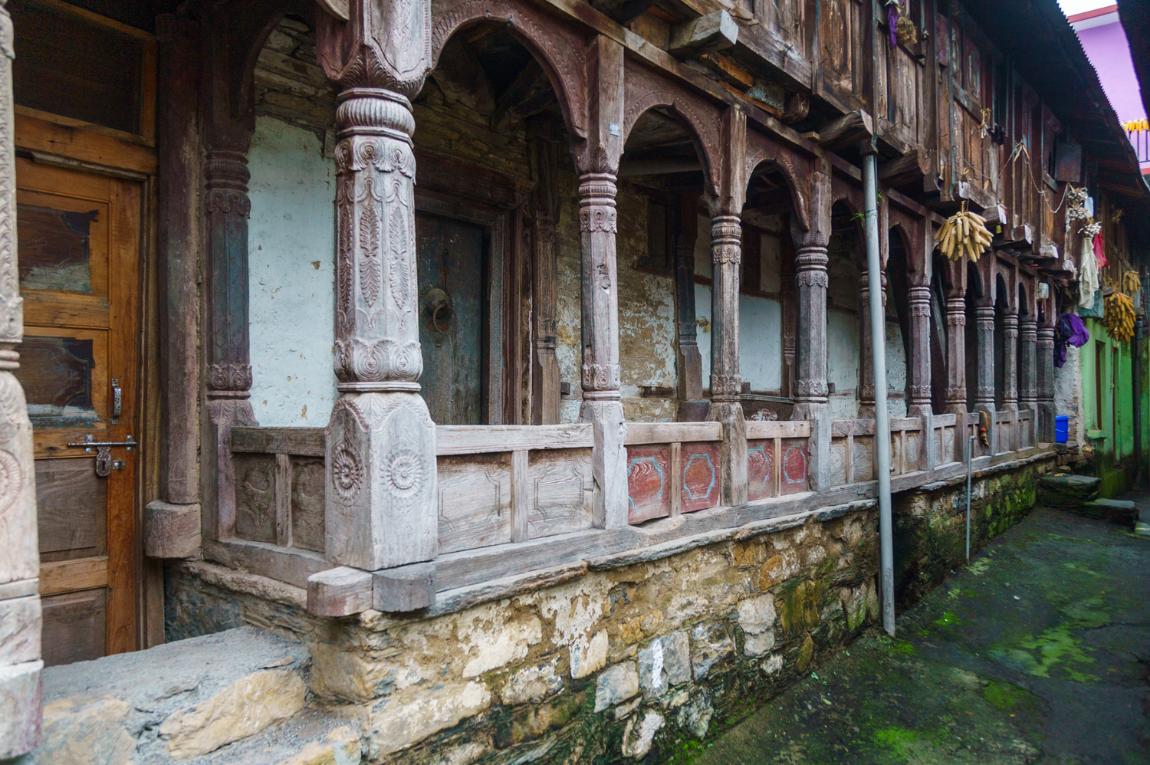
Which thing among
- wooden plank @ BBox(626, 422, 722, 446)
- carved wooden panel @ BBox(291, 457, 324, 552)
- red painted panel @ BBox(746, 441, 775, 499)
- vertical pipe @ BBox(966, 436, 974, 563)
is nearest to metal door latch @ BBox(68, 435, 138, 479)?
carved wooden panel @ BBox(291, 457, 324, 552)

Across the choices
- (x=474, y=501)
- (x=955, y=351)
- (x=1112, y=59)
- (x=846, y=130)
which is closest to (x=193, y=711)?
(x=474, y=501)

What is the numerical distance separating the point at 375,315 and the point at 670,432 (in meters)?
2.24

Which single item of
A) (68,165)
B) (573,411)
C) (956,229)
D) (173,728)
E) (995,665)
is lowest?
(995,665)

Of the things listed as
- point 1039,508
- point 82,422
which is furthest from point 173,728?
point 1039,508

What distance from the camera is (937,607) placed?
745 cm

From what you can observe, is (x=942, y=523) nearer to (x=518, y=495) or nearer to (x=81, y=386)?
(x=518, y=495)

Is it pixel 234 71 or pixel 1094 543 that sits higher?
pixel 234 71

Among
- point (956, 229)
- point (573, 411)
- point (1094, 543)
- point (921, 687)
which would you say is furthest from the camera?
point (1094, 543)

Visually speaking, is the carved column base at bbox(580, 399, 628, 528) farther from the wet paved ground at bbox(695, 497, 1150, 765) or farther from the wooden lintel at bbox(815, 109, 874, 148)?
the wooden lintel at bbox(815, 109, 874, 148)

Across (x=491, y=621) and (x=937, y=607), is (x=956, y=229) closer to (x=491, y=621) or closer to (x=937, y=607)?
(x=937, y=607)

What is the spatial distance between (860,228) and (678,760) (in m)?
5.29

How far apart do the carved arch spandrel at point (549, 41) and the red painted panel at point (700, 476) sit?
6.88ft

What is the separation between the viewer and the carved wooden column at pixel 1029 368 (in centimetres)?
1238

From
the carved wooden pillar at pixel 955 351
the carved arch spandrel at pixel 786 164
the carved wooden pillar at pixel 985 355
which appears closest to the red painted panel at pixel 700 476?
the carved arch spandrel at pixel 786 164
